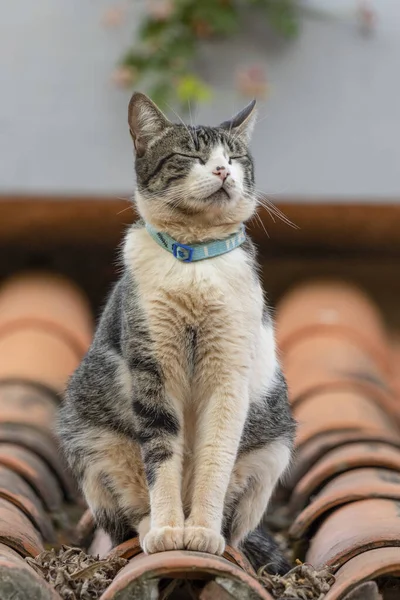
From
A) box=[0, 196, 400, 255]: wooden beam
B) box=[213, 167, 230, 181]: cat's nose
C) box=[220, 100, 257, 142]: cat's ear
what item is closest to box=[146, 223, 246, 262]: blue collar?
box=[213, 167, 230, 181]: cat's nose

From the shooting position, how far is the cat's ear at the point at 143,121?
8.07 ft

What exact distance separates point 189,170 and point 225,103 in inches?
90.7

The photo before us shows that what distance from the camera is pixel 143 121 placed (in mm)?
2498

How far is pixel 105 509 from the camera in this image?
2506 mm

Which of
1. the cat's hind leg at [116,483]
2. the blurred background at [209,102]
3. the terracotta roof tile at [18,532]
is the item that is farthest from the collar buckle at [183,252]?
the blurred background at [209,102]

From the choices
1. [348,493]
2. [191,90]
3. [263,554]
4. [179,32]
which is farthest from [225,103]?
[263,554]

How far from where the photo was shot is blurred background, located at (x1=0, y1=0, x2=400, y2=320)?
4.58 metres

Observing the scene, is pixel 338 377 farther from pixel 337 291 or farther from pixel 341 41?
pixel 341 41

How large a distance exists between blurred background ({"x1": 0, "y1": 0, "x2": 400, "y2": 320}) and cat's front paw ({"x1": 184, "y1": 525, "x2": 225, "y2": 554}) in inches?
99.0

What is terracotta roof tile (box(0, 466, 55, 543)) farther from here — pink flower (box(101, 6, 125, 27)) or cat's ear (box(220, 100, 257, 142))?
pink flower (box(101, 6, 125, 27))

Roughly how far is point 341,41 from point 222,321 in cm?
281

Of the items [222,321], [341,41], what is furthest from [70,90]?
[222,321]

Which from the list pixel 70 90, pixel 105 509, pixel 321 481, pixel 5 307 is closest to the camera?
pixel 105 509

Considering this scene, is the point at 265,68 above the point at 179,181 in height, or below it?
below
